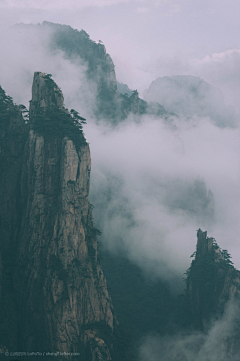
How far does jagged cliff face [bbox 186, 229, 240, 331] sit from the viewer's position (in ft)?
415

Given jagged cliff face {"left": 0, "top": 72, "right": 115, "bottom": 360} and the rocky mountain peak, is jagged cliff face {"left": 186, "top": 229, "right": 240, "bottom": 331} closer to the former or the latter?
jagged cliff face {"left": 0, "top": 72, "right": 115, "bottom": 360}

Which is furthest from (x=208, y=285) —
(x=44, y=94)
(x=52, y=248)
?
(x=44, y=94)

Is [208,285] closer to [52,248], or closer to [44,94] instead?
[52,248]

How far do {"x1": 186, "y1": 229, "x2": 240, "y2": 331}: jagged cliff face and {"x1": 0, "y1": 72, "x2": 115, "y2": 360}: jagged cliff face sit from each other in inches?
1572

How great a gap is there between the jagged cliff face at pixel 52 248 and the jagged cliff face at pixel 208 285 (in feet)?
131

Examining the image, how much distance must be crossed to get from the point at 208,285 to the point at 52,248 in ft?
212

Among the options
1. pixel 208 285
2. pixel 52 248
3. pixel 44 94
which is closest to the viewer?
pixel 52 248

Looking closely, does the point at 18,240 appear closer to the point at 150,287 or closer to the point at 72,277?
the point at 72,277

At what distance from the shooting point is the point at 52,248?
93.4 metres

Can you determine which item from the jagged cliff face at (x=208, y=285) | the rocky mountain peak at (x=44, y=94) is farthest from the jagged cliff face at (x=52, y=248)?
the jagged cliff face at (x=208, y=285)

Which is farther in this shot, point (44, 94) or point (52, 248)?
point (44, 94)

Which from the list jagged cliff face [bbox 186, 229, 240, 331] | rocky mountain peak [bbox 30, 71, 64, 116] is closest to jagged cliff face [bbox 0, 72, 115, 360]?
rocky mountain peak [bbox 30, 71, 64, 116]

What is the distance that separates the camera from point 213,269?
448ft

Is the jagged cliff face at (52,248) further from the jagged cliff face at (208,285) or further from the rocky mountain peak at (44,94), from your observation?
the jagged cliff face at (208,285)
